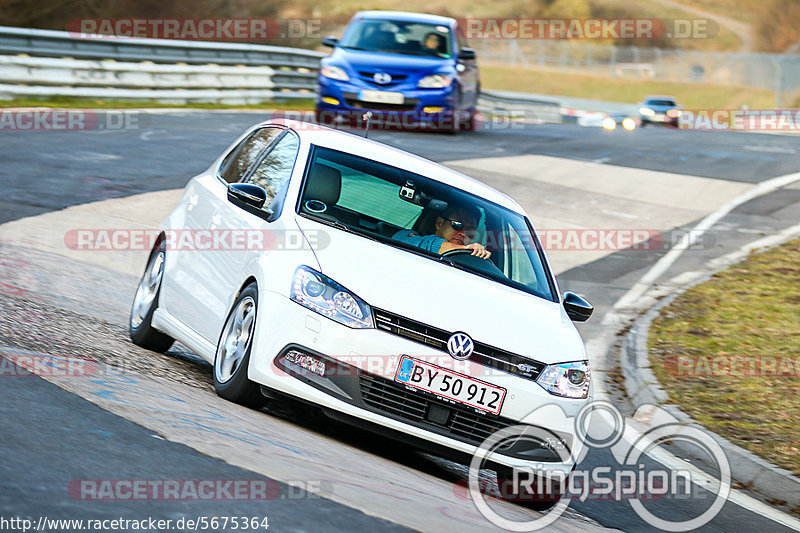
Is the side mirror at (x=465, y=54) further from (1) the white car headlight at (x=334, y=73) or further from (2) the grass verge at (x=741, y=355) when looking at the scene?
(2) the grass verge at (x=741, y=355)

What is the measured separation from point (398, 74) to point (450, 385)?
605 inches

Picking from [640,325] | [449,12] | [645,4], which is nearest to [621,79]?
[449,12]

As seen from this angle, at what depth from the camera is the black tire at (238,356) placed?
6.00m

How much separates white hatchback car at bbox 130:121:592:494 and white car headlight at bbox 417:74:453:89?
13446mm

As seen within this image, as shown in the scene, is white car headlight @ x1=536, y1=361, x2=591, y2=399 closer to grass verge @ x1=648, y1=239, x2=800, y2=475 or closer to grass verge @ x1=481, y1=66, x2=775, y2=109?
grass verge @ x1=648, y1=239, x2=800, y2=475

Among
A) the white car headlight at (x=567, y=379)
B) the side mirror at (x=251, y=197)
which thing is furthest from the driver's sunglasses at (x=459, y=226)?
the white car headlight at (x=567, y=379)

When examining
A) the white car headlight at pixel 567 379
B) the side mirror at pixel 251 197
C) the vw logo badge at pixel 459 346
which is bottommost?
the white car headlight at pixel 567 379

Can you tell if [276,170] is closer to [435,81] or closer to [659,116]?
[435,81]

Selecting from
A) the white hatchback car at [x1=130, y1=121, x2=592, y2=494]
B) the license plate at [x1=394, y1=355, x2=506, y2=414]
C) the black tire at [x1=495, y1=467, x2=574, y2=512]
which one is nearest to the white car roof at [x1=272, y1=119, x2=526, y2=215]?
the white hatchback car at [x1=130, y1=121, x2=592, y2=494]

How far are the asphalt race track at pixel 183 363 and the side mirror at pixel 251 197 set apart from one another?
3.46 feet

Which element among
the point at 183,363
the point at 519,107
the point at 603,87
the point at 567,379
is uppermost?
the point at 567,379

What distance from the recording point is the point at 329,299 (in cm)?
584

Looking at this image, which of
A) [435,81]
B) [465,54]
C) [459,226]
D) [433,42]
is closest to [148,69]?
[433,42]

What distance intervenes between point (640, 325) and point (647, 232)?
4.95 metres
